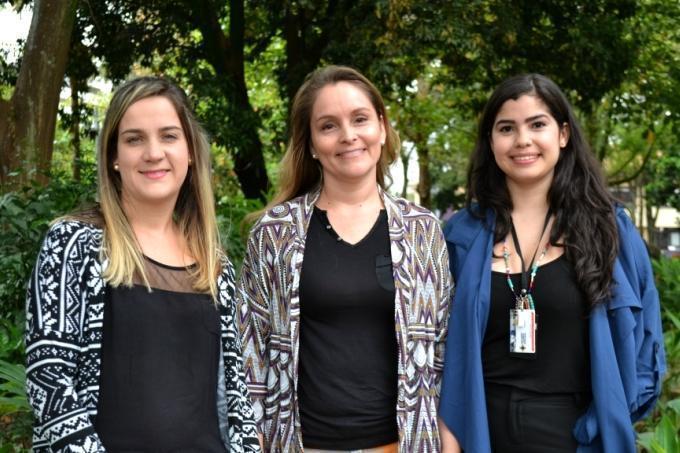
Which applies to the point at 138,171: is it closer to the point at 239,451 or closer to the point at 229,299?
the point at 229,299

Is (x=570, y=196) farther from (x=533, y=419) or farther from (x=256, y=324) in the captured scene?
(x=256, y=324)

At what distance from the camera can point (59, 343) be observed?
2.31 m

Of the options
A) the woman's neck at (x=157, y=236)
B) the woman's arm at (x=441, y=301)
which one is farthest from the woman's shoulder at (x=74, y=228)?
the woman's arm at (x=441, y=301)

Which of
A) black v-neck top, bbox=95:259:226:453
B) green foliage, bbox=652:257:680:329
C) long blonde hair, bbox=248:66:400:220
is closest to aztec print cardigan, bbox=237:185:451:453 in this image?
long blonde hair, bbox=248:66:400:220

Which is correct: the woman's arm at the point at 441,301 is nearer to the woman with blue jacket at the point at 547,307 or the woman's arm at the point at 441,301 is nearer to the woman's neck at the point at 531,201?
the woman with blue jacket at the point at 547,307

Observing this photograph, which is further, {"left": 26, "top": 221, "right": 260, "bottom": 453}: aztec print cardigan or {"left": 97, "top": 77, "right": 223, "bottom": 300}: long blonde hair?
{"left": 97, "top": 77, "right": 223, "bottom": 300}: long blonde hair

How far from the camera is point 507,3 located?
9.78m

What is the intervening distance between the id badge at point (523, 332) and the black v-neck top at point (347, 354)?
1.51ft

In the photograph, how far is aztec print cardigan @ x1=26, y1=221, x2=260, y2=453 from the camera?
227 centimetres

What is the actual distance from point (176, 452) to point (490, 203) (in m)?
1.68

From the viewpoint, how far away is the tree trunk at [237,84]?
10.2 m

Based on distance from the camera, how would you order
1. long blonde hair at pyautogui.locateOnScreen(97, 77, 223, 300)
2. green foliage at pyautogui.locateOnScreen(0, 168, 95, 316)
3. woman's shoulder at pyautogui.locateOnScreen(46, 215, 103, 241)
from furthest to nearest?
green foliage at pyautogui.locateOnScreen(0, 168, 95, 316) < long blonde hair at pyautogui.locateOnScreen(97, 77, 223, 300) < woman's shoulder at pyautogui.locateOnScreen(46, 215, 103, 241)

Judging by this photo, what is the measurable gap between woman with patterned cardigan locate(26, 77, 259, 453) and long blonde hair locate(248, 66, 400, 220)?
65cm

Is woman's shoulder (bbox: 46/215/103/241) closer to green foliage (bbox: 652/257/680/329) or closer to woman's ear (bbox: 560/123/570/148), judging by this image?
woman's ear (bbox: 560/123/570/148)
